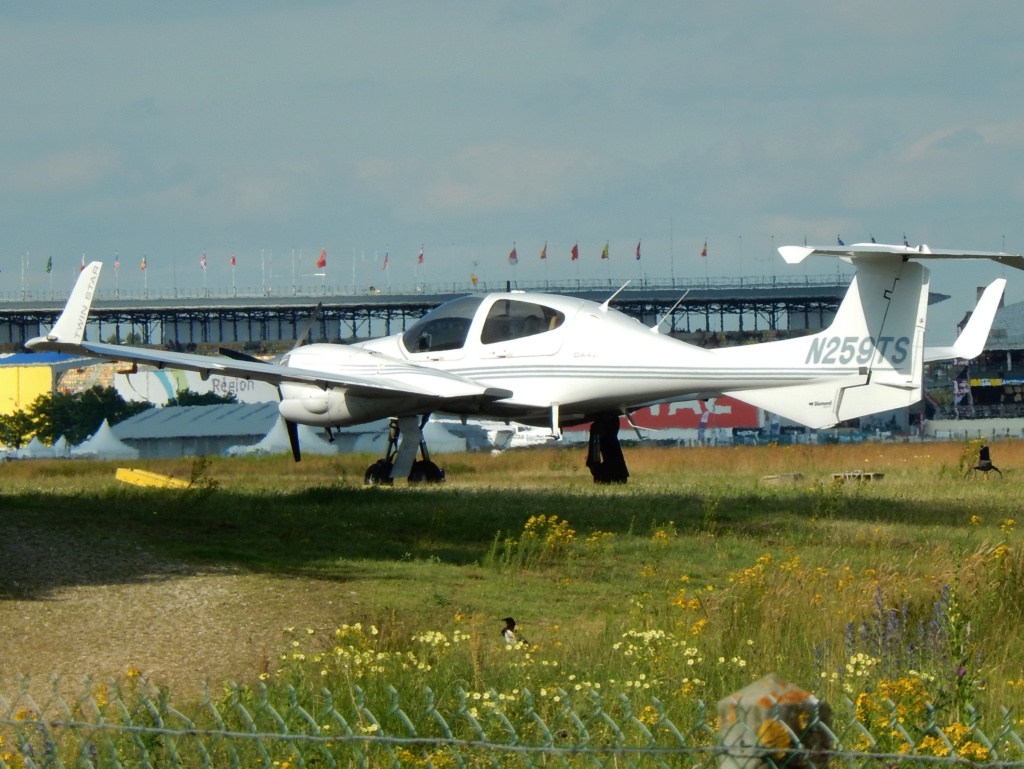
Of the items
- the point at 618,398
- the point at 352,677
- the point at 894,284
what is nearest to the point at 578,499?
the point at 618,398

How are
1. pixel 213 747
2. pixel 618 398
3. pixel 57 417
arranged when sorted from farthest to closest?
1. pixel 57 417
2. pixel 618 398
3. pixel 213 747

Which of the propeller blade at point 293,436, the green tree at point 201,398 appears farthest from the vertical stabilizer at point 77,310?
the green tree at point 201,398

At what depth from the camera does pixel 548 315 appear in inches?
A: 837

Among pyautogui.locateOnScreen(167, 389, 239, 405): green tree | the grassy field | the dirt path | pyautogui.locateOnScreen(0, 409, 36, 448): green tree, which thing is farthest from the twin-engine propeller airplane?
pyautogui.locateOnScreen(0, 409, 36, 448): green tree

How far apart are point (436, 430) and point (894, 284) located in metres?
32.6

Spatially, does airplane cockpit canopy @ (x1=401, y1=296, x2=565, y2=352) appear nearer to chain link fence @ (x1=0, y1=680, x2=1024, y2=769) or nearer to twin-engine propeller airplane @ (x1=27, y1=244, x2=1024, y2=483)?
twin-engine propeller airplane @ (x1=27, y1=244, x2=1024, y2=483)

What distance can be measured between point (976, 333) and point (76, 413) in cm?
8559

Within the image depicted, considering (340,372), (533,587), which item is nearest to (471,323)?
(340,372)

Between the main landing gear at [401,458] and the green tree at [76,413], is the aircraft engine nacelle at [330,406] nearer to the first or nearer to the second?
the main landing gear at [401,458]

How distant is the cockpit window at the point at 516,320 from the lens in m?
21.2

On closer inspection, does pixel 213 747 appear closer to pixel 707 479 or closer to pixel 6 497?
pixel 6 497

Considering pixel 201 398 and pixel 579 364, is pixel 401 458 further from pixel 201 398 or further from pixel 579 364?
pixel 201 398

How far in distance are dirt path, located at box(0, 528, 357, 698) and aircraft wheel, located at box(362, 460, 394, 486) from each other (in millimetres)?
10142

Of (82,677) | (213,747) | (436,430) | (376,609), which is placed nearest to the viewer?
(213,747)
